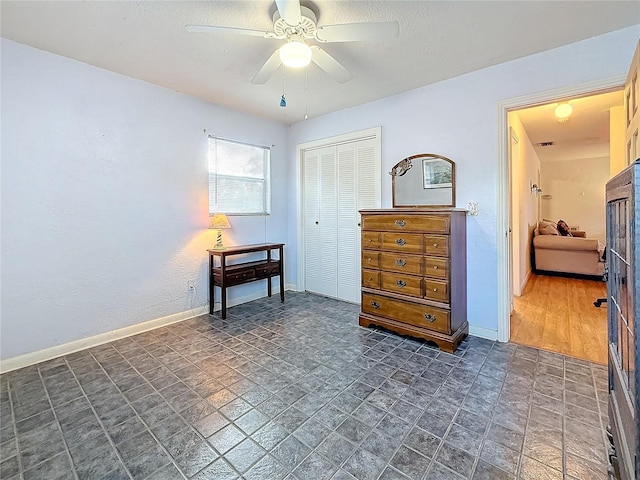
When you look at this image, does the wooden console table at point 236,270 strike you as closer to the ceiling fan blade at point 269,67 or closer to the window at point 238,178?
the window at point 238,178

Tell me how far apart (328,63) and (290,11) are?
57 cm

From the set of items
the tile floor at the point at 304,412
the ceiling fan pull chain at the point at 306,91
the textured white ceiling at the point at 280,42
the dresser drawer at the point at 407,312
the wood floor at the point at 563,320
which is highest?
the ceiling fan pull chain at the point at 306,91

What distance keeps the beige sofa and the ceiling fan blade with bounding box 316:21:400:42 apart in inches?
211

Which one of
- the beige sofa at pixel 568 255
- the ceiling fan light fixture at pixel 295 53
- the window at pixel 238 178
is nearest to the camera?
the ceiling fan light fixture at pixel 295 53

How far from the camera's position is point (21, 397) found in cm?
197

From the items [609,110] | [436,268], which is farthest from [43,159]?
[609,110]

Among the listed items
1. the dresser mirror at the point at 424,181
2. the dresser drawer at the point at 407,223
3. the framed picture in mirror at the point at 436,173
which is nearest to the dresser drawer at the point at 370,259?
the dresser drawer at the point at 407,223

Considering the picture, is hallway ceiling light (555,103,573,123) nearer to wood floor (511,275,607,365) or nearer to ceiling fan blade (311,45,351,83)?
wood floor (511,275,607,365)

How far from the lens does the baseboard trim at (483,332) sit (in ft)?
9.26

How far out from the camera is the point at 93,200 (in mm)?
2734

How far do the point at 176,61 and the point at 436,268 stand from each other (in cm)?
286

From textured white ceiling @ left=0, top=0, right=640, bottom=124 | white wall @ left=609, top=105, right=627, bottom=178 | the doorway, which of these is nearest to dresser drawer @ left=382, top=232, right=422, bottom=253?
the doorway

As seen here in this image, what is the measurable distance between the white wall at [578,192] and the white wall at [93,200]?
9.07 metres

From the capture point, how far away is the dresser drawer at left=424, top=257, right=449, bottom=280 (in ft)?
8.53
